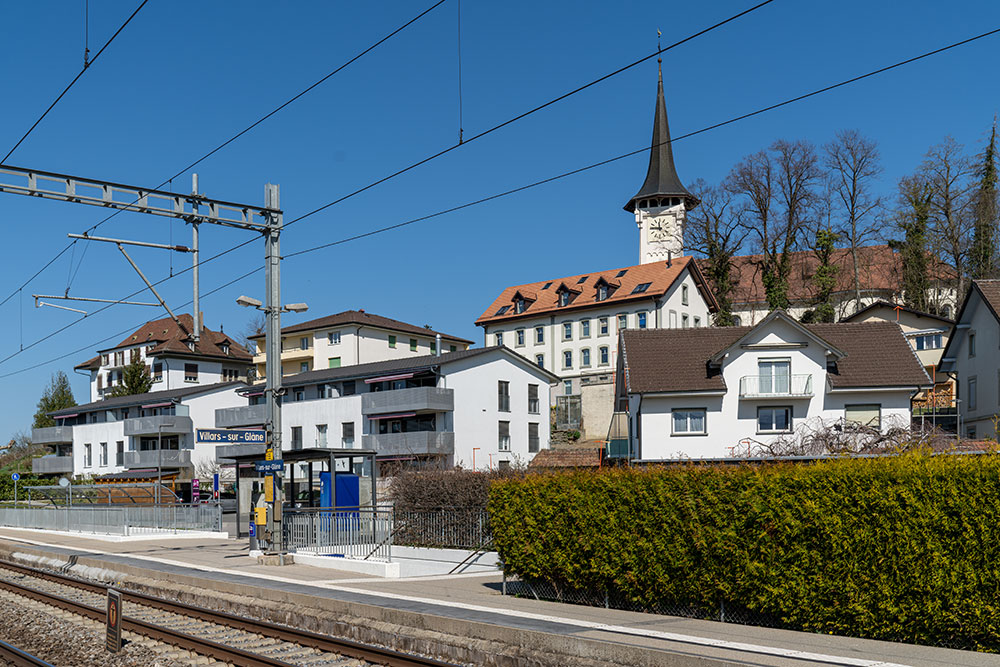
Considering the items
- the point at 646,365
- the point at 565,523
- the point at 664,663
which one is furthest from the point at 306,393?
the point at 664,663

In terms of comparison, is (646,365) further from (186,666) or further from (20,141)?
(186,666)

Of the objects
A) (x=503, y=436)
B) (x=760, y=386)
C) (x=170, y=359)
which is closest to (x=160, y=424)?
(x=170, y=359)

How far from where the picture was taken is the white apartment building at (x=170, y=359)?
92812mm

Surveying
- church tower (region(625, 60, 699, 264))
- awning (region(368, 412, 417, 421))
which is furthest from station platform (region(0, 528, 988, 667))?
church tower (region(625, 60, 699, 264))

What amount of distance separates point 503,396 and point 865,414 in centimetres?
2307

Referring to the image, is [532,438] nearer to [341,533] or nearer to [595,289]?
[595,289]

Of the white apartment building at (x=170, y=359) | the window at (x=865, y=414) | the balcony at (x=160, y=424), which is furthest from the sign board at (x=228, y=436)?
the white apartment building at (x=170, y=359)

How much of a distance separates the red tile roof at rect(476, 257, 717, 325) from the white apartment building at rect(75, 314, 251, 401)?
26212mm

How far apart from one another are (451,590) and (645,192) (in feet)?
275

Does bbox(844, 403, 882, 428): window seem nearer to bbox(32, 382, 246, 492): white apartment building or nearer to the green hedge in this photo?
the green hedge

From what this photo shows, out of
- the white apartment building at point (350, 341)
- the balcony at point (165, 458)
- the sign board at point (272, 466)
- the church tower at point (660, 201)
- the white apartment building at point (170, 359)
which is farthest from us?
the church tower at point (660, 201)

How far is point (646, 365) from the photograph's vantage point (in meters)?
47.7

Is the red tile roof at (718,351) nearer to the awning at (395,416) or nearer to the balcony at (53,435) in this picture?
the awning at (395,416)

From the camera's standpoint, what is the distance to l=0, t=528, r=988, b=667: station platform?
1095 cm
